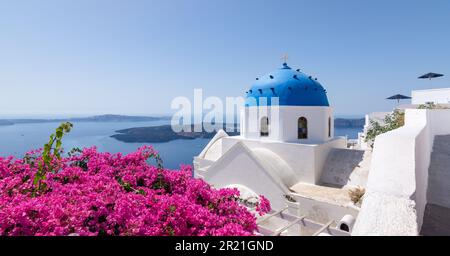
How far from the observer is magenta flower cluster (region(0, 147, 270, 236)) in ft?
7.57

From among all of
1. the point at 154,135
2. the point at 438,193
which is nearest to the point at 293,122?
the point at 438,193

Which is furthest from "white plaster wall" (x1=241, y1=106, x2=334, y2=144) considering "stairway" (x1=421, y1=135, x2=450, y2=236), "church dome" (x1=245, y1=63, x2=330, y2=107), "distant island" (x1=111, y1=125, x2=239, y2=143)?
"distant island" (x1=111, y1=125, x2=239, y2=143)

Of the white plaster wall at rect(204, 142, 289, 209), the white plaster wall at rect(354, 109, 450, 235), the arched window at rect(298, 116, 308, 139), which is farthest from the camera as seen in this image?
the arched window at rect(298, 116, 308, 139)

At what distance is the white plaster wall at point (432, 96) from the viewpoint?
1608 cm

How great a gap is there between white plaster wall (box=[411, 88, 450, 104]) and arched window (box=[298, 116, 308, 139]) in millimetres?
11654

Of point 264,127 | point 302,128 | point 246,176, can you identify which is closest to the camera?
point 246,176

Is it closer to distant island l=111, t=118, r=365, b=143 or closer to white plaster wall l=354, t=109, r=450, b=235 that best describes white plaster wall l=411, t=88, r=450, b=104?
Answer: white plaster wall l=354, t=109, r=450, b=235

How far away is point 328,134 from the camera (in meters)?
11.6

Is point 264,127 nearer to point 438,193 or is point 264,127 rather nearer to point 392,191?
point 438,193

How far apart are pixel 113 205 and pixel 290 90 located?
9627 millimetres

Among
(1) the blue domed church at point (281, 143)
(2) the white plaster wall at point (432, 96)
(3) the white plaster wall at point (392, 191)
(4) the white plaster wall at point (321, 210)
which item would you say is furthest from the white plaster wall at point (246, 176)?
(2) the white plaster wall at point (432, 96)

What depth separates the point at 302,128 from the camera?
11102 mm
